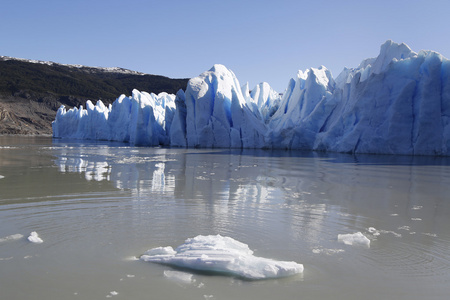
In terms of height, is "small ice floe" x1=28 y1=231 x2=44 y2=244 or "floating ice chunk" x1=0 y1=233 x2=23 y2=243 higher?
"small ice floe" x1=28 y1=231 x2=44 y2=244

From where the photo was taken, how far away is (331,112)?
21578 millimetres

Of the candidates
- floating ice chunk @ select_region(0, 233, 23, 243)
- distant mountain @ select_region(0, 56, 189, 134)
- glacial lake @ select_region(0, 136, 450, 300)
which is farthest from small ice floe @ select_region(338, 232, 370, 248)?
distant mountain @ select_region(0, 56, 189, 134)

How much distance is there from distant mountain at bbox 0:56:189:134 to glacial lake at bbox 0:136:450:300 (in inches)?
2205

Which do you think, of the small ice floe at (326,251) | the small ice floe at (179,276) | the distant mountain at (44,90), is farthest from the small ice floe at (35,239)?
the distant mountain at (44,90)

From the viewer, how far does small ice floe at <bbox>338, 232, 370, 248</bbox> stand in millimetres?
3574

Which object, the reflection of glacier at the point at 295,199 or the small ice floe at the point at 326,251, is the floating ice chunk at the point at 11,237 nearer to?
the reflection of glacier at the point at 295,199

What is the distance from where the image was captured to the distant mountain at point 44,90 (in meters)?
64.9

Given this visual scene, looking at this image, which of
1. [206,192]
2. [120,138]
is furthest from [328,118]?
[120,138]

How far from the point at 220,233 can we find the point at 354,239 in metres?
1.27

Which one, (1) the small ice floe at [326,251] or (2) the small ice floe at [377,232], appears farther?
(2) the small ice floe at [377,232]

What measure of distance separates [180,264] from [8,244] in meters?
1.58

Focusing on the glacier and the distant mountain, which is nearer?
the glacier

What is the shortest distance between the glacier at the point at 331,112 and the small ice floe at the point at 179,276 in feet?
53.1

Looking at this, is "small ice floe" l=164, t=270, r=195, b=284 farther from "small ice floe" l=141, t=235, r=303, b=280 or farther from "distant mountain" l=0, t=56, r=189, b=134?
"distant mountain" l=0, t=56, r=189, b=134
